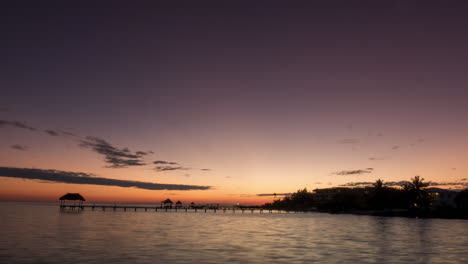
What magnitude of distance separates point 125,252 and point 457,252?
32.5 metres

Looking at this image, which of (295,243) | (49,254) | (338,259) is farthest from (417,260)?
(49,254)

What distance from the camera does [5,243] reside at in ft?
119

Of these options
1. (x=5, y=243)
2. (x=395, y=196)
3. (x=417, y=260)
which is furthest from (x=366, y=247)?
(x=395, y=196)

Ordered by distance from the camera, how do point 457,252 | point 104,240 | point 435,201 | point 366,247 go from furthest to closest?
point 435,201 → point 104,240 → point 366,247 → point 457,252

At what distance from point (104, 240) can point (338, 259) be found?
85.3ft

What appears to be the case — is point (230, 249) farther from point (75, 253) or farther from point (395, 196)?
point (395, 196)

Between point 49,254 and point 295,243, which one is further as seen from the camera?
point 295,243

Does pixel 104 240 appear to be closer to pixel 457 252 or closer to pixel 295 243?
pixel 295 243

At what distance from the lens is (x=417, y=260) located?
30953 mm

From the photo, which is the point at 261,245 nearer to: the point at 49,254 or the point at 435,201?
the point at 49,254

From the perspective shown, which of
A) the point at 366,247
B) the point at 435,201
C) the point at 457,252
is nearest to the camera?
the point at 457,252

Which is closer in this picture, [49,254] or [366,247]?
[49,254]

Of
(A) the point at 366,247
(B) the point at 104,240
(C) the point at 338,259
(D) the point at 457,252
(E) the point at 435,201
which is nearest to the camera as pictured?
(C) the point at 338,259

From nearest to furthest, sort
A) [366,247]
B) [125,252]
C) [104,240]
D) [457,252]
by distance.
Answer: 1. [125,252]
2. [457,252]
3. [366,247]
4. [104,240]
